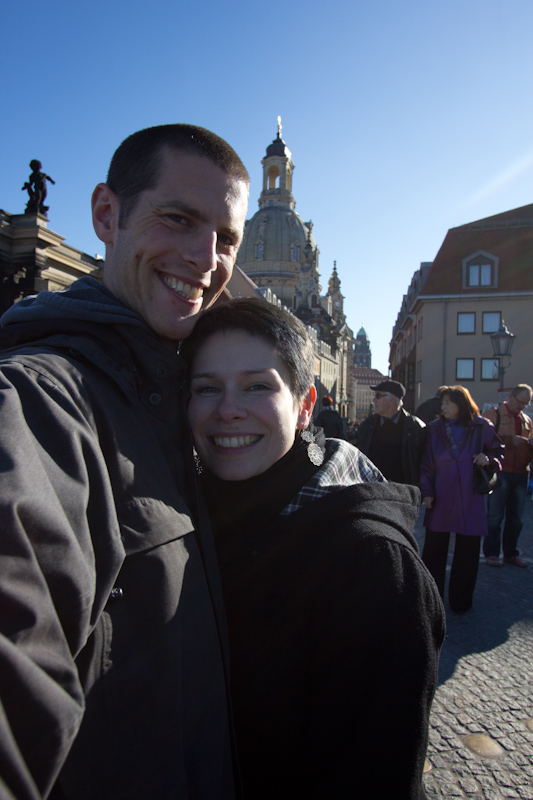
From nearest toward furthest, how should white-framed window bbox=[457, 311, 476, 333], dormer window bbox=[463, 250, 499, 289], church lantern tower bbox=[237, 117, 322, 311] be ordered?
white-framed window bbox=[457, 311, 476, 333] → dormer window bbox=[463, 250, 499, 289] → church lantern tower bbox=[237, 117, 322, 311]

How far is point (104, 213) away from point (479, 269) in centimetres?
3238

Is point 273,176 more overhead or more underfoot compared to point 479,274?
more overhead

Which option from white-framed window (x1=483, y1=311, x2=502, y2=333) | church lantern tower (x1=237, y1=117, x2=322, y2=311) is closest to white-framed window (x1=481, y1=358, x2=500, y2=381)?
white-framed window (x1=483, y1=311, x2=502, y2=333)

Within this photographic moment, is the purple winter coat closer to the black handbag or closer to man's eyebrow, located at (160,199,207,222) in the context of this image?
the black handbag

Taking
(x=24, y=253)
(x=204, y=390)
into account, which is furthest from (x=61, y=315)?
(x=24, y=253)

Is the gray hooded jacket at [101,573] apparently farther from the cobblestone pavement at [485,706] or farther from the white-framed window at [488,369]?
the white-framed window at [488,369]

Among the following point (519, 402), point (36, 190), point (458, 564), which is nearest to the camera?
point (458, 564)

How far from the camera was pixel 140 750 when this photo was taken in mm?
993

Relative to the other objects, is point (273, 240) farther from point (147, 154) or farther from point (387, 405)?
point (147, 154)

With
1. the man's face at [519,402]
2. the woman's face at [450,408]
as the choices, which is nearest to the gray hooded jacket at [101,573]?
the woman's face at [450,408]

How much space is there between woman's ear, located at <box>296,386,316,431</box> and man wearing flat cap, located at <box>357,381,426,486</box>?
13.2ft

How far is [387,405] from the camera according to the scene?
6324 millimetres

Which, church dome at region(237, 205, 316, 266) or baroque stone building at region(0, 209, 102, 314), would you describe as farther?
church dome at region(237, 205, 316, 266)

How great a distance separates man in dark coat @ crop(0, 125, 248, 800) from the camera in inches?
28.0
